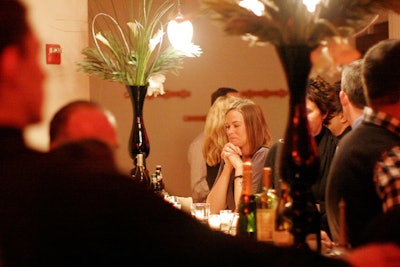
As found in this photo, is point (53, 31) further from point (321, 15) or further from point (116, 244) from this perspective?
point (116, 244)

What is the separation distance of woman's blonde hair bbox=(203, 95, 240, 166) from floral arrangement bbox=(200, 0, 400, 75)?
201 cm

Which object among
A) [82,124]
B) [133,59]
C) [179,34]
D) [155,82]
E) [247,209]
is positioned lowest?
[247,209]

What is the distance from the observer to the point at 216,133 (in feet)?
12.1

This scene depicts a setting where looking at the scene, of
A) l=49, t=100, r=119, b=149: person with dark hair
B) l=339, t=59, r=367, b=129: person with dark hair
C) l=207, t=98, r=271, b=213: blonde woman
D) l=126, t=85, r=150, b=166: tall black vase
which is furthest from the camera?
l=207, t=98, r=271, b=213: blonde woman

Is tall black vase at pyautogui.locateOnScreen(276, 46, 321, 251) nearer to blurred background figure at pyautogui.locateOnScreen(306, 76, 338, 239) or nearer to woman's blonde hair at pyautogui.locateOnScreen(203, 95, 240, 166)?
blurred background figure at pyautogui.locateOnScreen(306, 76, 338, 239)

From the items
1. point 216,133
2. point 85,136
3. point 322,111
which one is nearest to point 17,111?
point 85,136

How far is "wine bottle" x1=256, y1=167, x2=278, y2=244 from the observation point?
198 cm

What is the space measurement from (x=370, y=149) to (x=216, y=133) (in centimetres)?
186

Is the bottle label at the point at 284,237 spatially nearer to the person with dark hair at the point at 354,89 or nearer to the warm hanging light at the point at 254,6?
the warm hanging light at the point at 254,6

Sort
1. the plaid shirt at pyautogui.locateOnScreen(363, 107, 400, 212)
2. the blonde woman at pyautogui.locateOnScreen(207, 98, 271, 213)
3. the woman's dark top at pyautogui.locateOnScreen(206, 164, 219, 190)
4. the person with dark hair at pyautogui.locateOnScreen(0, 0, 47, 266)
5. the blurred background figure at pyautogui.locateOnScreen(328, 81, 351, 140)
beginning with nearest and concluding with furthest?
the person with dark hair at pyautogui.locateOnScreen(0, 0, 47, 266)
the plaid shirt at pyautogui.locateOnScreen(363, 107, 400, 212)
the blonde woman at pyautogui.locateOnScreen(207, 98, 271, 213)
the blurred background figure at pyautogui.locateOnScreen(328, 81, 351, 140)
the woman's dark top at pyautogui.locateOnScreen(206, 164, 219, 190)

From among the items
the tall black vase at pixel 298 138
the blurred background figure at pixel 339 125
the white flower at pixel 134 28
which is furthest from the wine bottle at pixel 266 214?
the blurred background figure at pixel 339 125

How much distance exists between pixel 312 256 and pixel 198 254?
140mm

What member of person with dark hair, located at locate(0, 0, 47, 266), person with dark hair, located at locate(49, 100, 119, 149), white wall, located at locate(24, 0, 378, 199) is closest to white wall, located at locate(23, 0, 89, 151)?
white wall, located at locate(24, 0, 378, 199)

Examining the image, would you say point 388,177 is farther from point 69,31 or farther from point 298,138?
point 69,31
